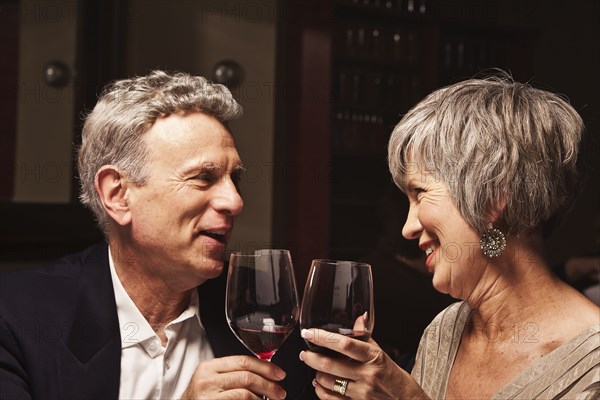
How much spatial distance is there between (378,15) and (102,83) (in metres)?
0.96

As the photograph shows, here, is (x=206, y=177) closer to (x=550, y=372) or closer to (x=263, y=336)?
(x=263, y=336)

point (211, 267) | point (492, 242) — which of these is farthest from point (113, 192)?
point (492, 242)

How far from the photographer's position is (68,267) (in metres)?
1.86

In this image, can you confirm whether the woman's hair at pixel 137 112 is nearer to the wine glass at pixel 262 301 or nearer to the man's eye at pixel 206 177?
the man's eye at pixel 206 177

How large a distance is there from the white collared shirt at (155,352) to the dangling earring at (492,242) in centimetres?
73

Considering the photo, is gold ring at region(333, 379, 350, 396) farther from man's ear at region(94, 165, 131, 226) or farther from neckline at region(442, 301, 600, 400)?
man's ear at region(94, 165, 131, 226)

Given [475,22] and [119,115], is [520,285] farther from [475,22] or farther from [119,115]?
[475,22]

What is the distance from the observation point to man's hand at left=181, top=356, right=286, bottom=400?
52.5 inches

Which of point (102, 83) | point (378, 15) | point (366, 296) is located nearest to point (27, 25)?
point (102, 83)

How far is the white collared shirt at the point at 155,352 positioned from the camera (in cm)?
177

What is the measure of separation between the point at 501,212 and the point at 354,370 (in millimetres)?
513

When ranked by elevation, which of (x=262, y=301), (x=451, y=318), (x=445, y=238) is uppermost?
(x=445, y=238)

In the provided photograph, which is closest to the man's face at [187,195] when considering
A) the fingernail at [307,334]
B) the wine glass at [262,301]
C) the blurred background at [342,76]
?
the wine glass at [262,301]

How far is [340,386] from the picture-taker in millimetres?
1312
